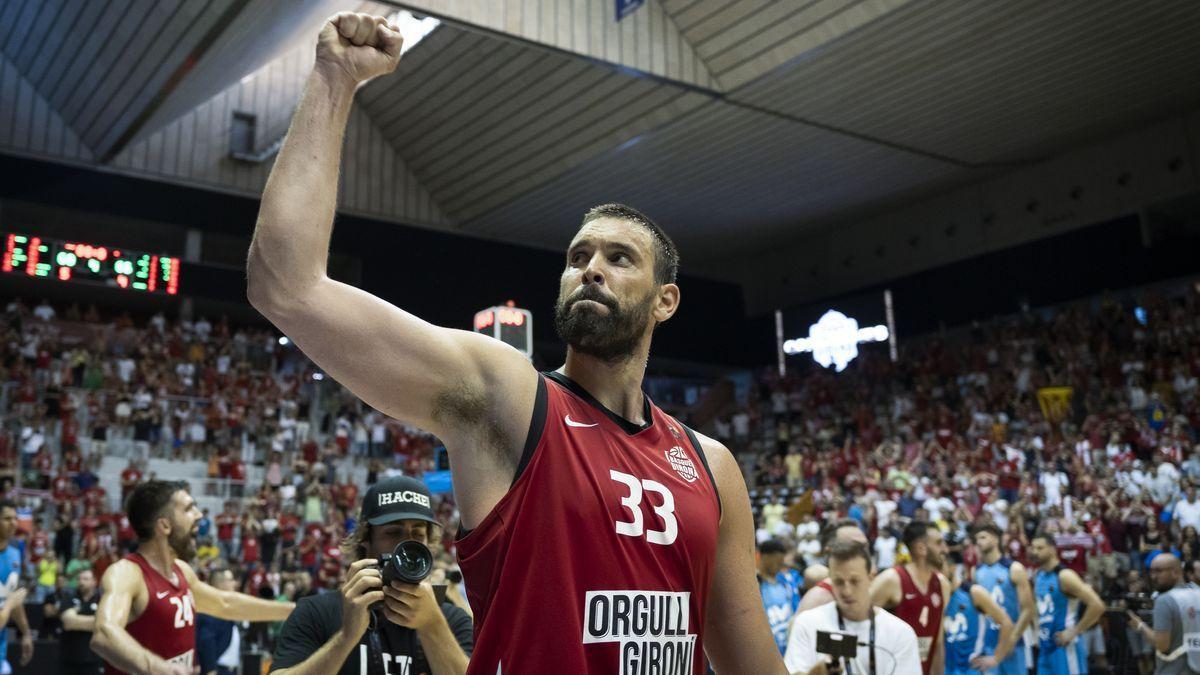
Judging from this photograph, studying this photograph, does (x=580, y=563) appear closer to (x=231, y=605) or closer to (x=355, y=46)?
(x=355, y=46)

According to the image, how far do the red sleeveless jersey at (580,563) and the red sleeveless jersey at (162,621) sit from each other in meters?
3.69

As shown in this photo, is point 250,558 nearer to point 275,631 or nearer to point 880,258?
point 275,631

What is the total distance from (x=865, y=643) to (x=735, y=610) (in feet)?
12.0

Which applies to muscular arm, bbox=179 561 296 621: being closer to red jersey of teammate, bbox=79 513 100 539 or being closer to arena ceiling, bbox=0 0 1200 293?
arena ceiling, bbox=0 0 1200 293

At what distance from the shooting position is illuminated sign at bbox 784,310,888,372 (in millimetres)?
26938

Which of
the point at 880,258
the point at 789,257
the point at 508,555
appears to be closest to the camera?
the point at 508,555

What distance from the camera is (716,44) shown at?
18.0m

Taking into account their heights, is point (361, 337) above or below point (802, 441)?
below

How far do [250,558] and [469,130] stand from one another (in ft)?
32.0

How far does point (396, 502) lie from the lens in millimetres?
3674

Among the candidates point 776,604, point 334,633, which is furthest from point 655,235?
point 776,604

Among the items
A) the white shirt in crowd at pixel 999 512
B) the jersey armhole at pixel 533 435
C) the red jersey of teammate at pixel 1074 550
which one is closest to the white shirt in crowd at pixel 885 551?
the white shirt in crowd at pixel 999 512

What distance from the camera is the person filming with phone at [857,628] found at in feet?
18.9

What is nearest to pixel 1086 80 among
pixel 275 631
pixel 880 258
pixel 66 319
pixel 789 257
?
pixel 880 258
